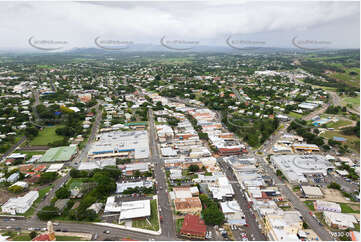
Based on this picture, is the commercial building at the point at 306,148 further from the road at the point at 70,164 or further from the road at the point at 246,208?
the road at the point at 70,164

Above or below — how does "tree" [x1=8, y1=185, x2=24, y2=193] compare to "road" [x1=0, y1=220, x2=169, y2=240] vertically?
above

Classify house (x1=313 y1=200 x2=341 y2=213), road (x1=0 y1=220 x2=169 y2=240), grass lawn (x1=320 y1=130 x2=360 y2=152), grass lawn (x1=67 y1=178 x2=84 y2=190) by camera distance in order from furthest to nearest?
grass lawn (x1=320 y1=130 x2=360 y2=152), grass lawn (x1=67 y1=178 x2=84 y2=190), house (x1=313 y1=200 x2=341 y2=213), road (x1=0 y1=220 x2=169 y2=240)

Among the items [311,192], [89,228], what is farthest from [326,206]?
[89,228]

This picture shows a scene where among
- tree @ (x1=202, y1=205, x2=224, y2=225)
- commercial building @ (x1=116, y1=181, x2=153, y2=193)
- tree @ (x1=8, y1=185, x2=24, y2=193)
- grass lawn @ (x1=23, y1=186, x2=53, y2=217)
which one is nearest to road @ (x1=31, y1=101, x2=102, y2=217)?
grass lawn @ (x1=23, y1=186, x2=53, y2=217)

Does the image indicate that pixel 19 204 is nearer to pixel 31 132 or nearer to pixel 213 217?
pixel 213 217

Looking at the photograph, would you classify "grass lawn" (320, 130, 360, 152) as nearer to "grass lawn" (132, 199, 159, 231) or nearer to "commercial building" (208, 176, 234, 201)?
"commercial building" (208, 176, 234, 201)

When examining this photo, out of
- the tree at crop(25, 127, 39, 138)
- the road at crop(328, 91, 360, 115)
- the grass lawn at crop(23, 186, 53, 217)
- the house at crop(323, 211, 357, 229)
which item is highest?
the road at crop(328, 91, 360, 115)
